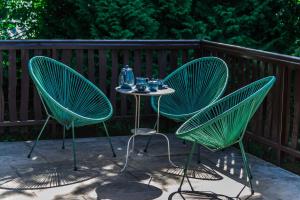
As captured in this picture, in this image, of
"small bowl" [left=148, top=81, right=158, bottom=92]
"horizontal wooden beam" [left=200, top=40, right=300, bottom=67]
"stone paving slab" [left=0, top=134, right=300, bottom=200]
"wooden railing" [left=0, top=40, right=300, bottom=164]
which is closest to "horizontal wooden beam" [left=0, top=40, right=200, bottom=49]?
"wooden railing" [left=0, top=40, right=300, bottom=164]

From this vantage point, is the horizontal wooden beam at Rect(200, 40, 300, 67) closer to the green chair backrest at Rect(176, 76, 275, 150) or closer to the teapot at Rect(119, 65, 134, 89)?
the green chair backrest at Rect(176, 76, 275, 150)

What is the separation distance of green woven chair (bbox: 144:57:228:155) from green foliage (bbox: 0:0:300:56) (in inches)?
54.3

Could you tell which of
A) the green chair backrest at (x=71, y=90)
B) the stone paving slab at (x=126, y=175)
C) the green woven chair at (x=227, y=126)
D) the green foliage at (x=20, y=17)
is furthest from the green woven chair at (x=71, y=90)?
the green foliage at (x=20, y=17)

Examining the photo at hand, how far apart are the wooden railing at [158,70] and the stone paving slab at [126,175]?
301 millimetres

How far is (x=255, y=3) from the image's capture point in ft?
24.4

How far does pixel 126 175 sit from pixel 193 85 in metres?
1.38

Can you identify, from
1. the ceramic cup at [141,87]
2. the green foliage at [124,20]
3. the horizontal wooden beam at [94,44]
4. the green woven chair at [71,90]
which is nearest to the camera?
the ceramic cup at [141,87]

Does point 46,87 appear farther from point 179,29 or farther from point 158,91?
point 179,29

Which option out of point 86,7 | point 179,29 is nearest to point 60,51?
point 86,7

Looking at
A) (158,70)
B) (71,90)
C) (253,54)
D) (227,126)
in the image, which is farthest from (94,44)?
(227,126)

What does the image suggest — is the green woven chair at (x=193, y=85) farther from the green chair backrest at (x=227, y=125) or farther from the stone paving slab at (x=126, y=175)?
the green chair backrest at (x=227, y=125)

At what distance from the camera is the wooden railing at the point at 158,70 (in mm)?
5070

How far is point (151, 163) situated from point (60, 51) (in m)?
1.66

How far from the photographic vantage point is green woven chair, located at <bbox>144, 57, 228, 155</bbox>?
221 inches
